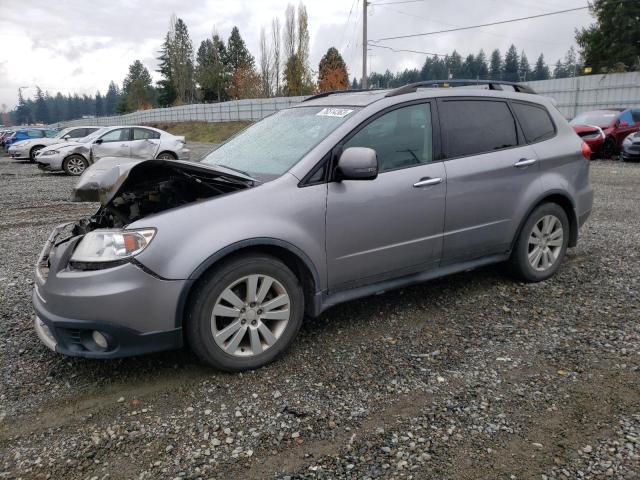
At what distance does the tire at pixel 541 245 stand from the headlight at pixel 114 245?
3177 mm

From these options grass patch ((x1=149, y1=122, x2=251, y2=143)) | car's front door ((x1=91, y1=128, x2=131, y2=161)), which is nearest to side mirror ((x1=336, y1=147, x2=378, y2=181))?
car's front door ((x1=91, y1=128, x2=131, y2=161))

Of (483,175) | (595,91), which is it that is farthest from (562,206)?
(595,91)

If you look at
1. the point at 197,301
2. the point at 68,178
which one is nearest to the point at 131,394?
the point at 197,301

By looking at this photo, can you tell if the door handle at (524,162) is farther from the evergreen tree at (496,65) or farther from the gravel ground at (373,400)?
the evergreen tree at (496,65)

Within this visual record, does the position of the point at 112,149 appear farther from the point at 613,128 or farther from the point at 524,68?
the point at 524,68

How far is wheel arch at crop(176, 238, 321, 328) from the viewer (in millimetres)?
2930

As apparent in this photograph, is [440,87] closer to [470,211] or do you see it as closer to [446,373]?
[470,211]

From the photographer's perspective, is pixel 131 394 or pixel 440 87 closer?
pixel 131 394

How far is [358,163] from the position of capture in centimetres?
324

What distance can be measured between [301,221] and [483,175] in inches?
66.8

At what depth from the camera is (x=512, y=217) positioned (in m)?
4.33

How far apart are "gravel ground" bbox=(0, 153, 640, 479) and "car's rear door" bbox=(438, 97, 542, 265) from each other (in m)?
0.56

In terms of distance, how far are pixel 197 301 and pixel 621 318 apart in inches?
125

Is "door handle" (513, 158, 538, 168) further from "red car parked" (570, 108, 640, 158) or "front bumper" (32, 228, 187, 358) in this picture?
"red car parked" (570, 108, 640, 158)
